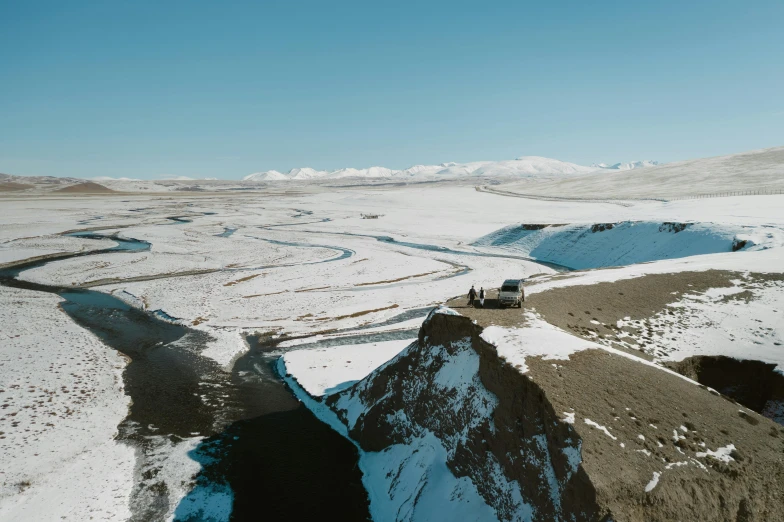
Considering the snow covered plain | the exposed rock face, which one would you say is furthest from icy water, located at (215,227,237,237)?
the exposed rock face

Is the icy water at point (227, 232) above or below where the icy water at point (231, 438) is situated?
above

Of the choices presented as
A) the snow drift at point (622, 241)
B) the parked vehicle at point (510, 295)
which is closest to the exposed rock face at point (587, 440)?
the parked vehicle at point (510, 295)

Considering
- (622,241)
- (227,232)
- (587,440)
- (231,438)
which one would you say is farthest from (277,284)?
(227,232)

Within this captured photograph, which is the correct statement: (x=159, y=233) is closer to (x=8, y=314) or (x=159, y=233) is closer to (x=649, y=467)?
(x=8, y=314)

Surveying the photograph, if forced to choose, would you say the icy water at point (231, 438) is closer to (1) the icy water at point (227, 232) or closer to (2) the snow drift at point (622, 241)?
(2) the snow drift at point (622, 241)

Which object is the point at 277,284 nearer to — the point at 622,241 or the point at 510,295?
the point at 510,295

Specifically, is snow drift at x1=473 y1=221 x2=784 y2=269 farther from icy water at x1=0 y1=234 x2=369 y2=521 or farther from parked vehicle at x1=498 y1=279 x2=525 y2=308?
icy water at x1=0 y1=234 x2=369 y2=521
